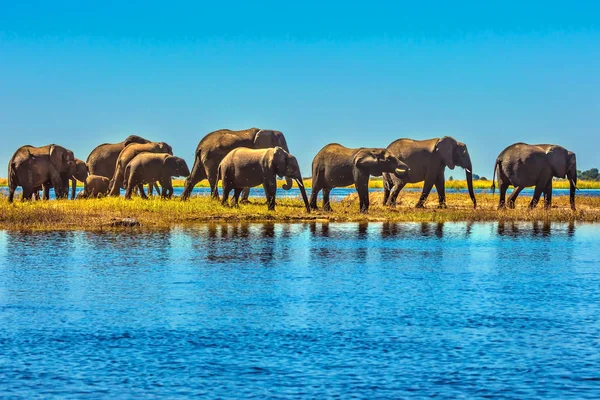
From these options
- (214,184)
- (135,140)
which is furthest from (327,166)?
(135,140)

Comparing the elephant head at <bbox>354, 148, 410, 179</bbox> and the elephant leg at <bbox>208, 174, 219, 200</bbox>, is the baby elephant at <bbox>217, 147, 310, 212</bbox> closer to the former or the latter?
the elephant head at <bbox>354, 148, 410, 179</bbox>

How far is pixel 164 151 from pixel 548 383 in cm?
3322

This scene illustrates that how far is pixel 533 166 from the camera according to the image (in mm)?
36031

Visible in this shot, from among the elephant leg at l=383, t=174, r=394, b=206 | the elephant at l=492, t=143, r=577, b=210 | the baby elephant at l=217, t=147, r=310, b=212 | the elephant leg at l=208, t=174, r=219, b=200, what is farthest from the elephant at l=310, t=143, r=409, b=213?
the elephant at l=492, t=143, r=577, b=210

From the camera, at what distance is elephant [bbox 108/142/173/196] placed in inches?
1476

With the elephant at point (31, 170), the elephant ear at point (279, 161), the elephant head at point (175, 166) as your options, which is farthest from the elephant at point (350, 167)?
the elephant at point (31, 170)

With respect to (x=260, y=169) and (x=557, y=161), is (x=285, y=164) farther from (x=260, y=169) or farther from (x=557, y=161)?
(x=557, y=161)

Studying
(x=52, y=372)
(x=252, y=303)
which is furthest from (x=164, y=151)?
(x=52, y=372)

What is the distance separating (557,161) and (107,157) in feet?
65.1

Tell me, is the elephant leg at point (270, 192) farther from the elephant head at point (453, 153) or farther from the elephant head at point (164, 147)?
the elephant head at point (164, 147)

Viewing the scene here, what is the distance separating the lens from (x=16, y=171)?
34.4 meters

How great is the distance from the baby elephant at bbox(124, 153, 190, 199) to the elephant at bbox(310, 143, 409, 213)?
5.65m

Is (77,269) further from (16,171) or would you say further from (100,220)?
(16,171)

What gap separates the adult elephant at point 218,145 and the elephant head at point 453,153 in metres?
5.99
